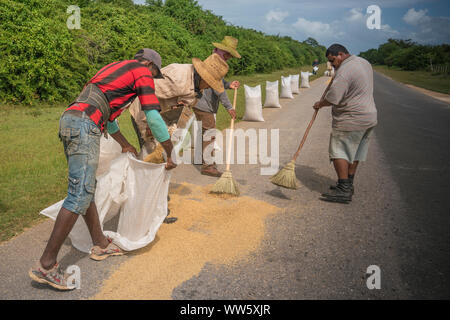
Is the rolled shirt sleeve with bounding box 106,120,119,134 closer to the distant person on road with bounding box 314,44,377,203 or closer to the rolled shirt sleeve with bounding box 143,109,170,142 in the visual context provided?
the rolled shirt sleeve with bounding box 143,109,170,142

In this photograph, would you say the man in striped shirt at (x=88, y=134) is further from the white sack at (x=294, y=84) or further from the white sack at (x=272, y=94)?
the white sack at (x=294, y=84)

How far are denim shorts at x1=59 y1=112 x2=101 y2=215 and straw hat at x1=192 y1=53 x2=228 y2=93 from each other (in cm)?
165

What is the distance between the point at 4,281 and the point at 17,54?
26.1 feet

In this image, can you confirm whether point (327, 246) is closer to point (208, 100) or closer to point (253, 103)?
point (208, 100)

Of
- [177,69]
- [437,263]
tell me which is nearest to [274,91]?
[177,69]

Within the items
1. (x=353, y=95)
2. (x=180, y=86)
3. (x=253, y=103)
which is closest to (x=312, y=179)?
(x=353, y=95)

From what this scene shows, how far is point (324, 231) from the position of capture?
364 centimetres

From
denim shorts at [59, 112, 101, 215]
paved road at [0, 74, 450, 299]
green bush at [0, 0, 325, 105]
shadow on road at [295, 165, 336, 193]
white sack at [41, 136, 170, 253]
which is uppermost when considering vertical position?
green bush at [0, 0, 325, 105]

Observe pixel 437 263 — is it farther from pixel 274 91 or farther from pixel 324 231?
pixel 274 91

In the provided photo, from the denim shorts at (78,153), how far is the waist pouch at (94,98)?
0.41 ft

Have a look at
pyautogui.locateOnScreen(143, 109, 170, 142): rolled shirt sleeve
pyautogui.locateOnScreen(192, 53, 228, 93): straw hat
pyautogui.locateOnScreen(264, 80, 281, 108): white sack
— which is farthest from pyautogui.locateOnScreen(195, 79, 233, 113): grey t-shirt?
pyautogui.locateOnScreen(264, 80, 281, 108): white sack

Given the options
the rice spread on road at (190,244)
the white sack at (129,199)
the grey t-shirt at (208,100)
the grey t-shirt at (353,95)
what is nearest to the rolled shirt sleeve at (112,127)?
the white sack at (129,199)

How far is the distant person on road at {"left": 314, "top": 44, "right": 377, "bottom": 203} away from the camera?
13.7 feet

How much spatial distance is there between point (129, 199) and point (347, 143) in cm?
291
